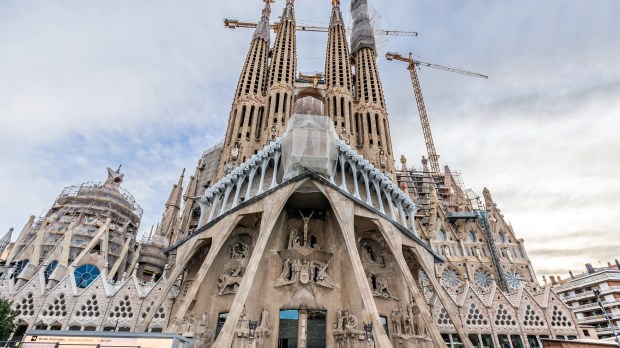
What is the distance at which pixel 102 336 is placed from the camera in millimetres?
9352

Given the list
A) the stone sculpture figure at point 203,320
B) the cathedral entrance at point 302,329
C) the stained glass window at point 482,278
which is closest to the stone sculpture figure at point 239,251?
the stone sculpture figure at point 203,320

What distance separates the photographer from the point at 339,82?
3447 cm

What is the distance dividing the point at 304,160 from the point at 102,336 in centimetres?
1336

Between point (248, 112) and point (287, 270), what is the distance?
55.7ft

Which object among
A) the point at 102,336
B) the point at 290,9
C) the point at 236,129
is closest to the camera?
the point at 102,336

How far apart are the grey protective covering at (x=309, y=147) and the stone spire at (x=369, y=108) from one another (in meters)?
9.20

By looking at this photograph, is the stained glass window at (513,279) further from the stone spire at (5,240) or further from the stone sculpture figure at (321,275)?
the stone spire at (5,240)

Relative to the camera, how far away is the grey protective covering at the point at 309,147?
19847 millimetres

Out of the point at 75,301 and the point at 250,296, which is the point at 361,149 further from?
the point at 75,301

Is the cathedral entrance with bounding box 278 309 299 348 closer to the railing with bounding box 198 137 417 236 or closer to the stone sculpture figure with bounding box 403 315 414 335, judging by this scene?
the stone sculpture figure with bounding box 403 315 414 335

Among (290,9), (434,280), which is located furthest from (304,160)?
(290,9)

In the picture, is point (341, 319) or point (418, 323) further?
point (418, 323)

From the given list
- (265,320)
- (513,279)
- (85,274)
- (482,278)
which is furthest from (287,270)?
(513,279)

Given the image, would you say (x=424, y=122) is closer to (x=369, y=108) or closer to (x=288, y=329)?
(x=369, y=108)
